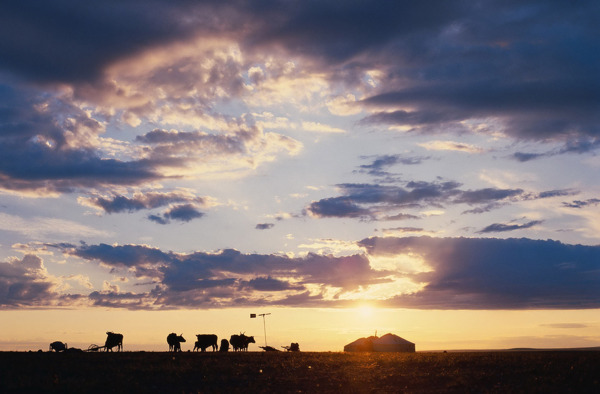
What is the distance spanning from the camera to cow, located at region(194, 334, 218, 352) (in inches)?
3110

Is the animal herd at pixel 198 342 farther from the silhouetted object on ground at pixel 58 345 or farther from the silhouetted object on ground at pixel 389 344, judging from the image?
the silhouetted object on ground at pixel 389 344

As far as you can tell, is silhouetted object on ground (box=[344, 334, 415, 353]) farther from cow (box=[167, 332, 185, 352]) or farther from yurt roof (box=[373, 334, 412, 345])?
cow (box=[167, 332, 185, 352])

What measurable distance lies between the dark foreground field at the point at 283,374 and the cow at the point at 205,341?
21.6 m

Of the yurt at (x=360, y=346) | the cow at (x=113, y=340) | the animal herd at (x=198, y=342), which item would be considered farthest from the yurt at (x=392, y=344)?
Answer: the cow at (x=113, y=340)

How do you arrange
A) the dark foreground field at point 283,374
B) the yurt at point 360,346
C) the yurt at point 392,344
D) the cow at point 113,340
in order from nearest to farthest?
the dark foreground field at point 283,374, the cow at point 113,340, the yurt at point 360,346, the yurt at point 392,344

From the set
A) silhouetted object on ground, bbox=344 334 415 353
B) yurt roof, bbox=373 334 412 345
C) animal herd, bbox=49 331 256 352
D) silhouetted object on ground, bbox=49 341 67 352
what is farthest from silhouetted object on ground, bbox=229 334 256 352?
yurt roof, bbox=373 334 412 345

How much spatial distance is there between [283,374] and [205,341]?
32911mm

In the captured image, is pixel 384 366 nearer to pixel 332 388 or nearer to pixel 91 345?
pixel 332 388

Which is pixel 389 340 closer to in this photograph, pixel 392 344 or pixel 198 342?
pixel 392 344

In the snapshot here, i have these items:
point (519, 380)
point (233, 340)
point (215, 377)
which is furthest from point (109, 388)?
point (233, 340)

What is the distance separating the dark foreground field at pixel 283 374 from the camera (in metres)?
42.6

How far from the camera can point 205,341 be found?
261 feet

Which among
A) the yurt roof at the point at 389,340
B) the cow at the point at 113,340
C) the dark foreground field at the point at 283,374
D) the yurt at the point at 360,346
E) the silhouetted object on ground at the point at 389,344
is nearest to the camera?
the dark foreground field at the point at 283,374

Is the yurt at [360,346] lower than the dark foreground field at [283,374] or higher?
higher
